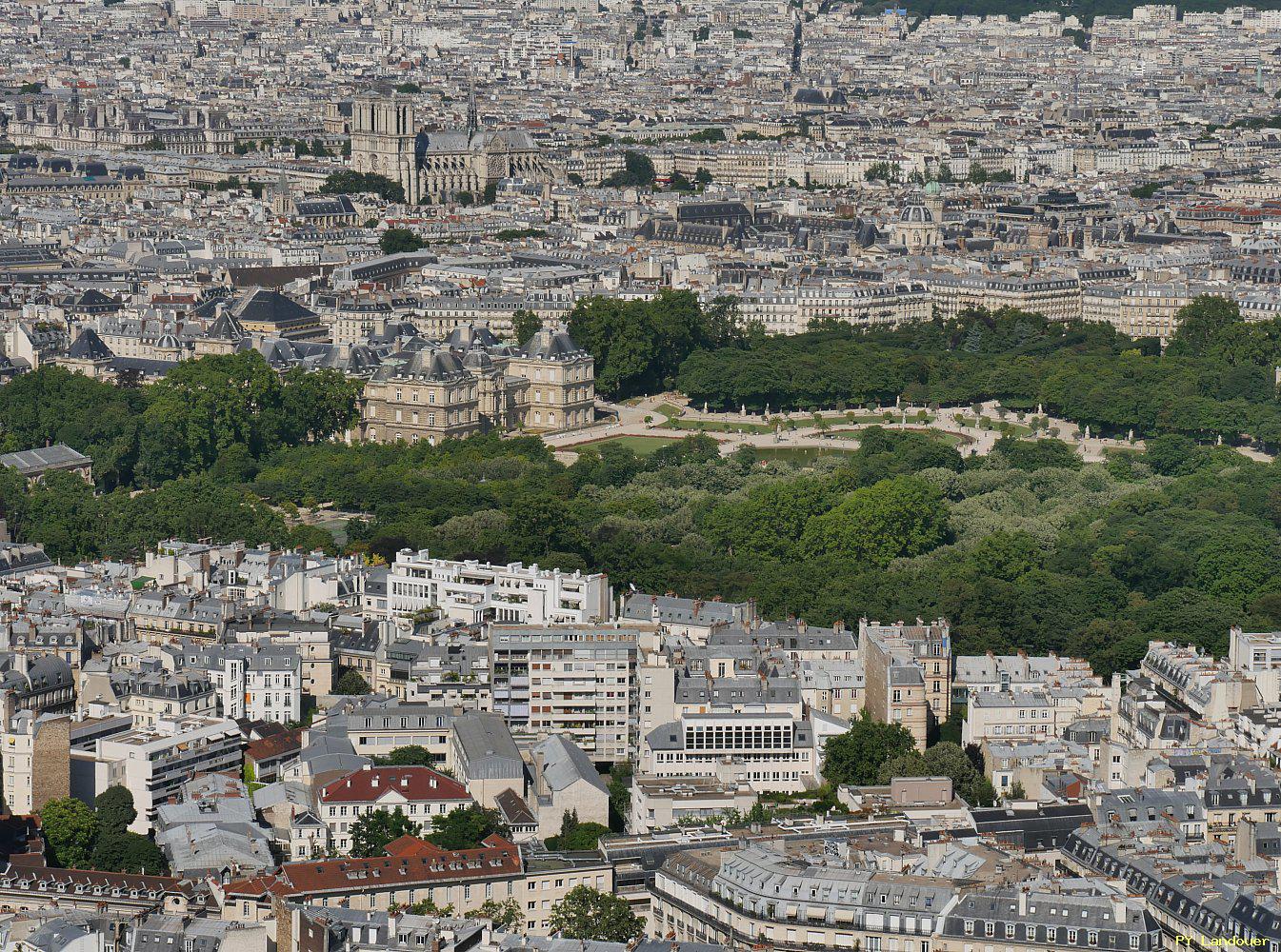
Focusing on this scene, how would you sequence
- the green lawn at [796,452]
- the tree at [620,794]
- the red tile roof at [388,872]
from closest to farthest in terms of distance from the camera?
1. the red tile roof at [388,872]
2. the tree at [620,794]
3. the green lawn at [796,452]

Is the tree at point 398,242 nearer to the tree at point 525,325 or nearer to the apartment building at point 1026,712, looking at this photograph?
the tree at point 525,325

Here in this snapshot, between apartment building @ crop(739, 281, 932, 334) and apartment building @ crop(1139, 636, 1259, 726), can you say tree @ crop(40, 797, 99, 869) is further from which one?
apartment building @ crop(739, 281, 932, 334)

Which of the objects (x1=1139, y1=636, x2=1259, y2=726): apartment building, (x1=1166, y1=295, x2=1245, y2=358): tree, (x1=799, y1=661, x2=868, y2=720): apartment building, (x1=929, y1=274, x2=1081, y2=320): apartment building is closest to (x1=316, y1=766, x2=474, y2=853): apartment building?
(x1=799, y1=661, x2=868, y2=720): apartment building

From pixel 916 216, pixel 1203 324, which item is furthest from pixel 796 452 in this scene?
pixel 916 216

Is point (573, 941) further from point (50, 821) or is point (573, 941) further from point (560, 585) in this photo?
point (560, 585)

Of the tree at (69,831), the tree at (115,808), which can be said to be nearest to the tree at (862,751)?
the tree at (115,808)

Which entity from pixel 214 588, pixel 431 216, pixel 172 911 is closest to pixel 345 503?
pixel 214 588
